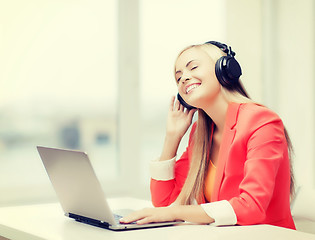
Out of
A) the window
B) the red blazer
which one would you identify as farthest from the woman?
the window

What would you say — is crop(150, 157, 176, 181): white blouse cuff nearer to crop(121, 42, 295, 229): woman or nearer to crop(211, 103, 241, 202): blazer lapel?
crop(121, 42, 295, 229): woman

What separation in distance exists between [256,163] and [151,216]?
38 cm

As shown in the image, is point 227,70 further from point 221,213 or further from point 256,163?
point 221,213

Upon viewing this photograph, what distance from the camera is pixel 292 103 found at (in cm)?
336

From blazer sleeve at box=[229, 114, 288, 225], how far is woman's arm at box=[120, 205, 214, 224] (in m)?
0.10

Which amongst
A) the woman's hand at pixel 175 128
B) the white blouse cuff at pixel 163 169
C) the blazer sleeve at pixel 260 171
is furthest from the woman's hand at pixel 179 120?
the blazer sleeve at pixel 260 171

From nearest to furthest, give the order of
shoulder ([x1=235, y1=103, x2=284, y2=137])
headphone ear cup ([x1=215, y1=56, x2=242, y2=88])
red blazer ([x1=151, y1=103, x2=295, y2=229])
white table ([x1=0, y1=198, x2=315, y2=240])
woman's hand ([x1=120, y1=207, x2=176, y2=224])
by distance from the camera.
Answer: white table ([x1=0, y1=198, x2=315, y2=240]), woman's hand ([x1=120, y1=207, x2=176, y2=224]), red blazer ([x1=151, y1=103, x2=295, y2=229]), shoulder ([x1=235, y1=103, x2=284, y2=137]), headphone ear cup ([x1=215, y1=56, x2=242, y2=88])

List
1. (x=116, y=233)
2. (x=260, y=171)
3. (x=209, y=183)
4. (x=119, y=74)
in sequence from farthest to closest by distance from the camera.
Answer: (x=119, y=74) < (x=209, y=183) < (x=260, y=171) < (x=116, y=233)

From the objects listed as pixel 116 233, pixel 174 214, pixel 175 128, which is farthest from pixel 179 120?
pixel 116 233

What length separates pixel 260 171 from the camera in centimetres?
149

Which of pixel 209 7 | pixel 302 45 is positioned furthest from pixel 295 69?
pixel 209 7

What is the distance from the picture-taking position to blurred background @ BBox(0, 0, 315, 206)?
2.48 metres

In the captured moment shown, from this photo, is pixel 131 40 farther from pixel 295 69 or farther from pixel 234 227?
pixel 234 227

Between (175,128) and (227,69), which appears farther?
(175,128)
